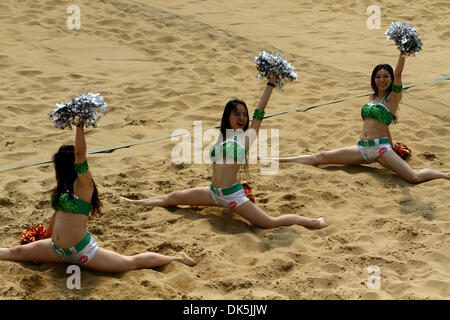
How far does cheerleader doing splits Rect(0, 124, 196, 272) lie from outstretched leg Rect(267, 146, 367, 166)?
2.93 meters

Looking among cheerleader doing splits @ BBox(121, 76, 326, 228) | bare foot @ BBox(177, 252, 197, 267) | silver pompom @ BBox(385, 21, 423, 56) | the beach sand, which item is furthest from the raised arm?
silver pompom @ BBox(385, 21, 423, 56)

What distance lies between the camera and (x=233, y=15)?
45.2ft

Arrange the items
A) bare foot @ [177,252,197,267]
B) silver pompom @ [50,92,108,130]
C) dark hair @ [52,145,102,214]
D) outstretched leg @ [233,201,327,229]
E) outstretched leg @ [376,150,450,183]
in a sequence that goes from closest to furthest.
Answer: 1. silver pompom @ [50,92,108,130]
2. dark hair @ [52,145,102,214]
3. bare foot @ [177,252,197,267]
4. outstretched leg @ [233,201,327,229]
5. outstretched leg @ [376,150,450,183]

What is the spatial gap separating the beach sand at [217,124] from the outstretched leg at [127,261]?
0.34 feet

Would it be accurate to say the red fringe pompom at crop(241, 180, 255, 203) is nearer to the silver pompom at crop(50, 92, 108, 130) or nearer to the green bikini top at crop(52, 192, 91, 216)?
the green bikini top at crop(52, 192, 91, 216)

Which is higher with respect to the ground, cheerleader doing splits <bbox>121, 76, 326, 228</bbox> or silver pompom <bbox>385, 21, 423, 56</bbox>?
silver pompom <bbox>385, 21, 423, 56</bbox>

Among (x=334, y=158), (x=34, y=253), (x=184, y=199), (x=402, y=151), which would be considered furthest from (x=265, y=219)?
(x=402, y=151)

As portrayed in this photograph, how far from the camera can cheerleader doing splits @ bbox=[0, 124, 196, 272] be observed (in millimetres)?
4898

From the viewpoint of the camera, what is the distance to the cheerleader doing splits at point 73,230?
4898 mm

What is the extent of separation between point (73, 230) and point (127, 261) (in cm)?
51

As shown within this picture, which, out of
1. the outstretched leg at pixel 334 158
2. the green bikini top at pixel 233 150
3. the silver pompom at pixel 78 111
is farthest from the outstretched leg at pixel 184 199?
the silver pompom at pixel 78 111
